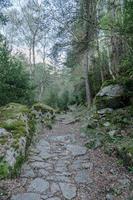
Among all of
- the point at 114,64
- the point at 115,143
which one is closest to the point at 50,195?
the point at 115,143

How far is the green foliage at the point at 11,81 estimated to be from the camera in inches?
456

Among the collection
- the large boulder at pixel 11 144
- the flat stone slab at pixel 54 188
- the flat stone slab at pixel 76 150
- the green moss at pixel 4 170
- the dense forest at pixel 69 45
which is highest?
the dense forest at pixel 69 45

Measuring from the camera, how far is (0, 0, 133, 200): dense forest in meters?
5.84

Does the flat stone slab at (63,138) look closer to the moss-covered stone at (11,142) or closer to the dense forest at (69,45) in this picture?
the moss-covered stone at (11,142)

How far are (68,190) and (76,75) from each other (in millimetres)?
18878

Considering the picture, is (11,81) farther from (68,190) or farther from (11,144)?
(68,190)

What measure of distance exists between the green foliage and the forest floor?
5.92 m

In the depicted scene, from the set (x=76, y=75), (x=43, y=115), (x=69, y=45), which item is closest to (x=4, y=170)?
(x=43, y=115)

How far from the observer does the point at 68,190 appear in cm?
432

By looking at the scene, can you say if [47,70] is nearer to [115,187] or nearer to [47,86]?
[47,86]

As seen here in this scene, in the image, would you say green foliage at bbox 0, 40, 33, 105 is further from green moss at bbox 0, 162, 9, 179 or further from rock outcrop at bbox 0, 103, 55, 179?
green moss at bbox 0, 162, 9, 179

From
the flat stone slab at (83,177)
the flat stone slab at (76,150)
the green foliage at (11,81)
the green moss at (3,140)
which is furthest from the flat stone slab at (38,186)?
the green foliage at (11,81)

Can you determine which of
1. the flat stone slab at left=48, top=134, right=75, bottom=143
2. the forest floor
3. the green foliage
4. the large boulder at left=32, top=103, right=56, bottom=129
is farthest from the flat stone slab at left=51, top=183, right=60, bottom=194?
the green foliage

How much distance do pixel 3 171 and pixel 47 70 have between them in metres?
22.2
